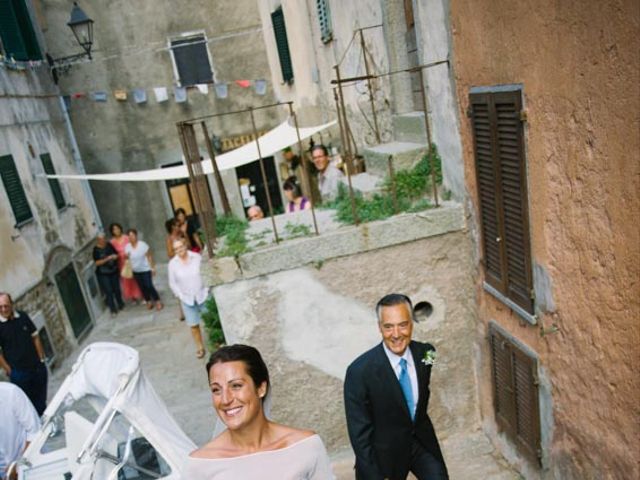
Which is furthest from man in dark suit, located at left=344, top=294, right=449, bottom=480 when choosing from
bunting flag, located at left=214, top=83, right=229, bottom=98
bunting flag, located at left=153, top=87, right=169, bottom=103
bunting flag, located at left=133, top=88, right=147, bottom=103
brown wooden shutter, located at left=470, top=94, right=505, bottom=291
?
bunting flag, located at left=133, top=88, right=147, bottom=103

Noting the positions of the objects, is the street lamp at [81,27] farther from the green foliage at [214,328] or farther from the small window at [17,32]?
the green foliage at [214,328]

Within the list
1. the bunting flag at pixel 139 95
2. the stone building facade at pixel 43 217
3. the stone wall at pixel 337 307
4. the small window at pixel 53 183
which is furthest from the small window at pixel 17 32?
the stone wall at pixel 337 307

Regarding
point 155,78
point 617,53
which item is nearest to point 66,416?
point 617,53

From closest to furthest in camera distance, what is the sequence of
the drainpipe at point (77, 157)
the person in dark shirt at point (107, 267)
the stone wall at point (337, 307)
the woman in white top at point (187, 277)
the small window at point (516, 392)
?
1. the small window at point (516, 392)
2. the stone wall at point (337, 307)
3. the woman in white top at point (187, 277)
4. the person in dark shirt at point (107, 267)
5. the drainpipe at point (77, 157)

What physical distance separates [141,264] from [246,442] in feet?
30.0

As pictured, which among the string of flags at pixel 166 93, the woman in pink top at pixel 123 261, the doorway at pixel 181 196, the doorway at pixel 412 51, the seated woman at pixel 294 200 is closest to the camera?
the doorway at pixel 412 51

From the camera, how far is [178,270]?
7527mm

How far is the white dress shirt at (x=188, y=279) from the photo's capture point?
24.6ft

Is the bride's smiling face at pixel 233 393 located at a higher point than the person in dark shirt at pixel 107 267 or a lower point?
higher

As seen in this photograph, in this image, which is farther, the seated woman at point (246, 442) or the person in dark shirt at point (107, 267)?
the person in dark shirt at point (107, 267)

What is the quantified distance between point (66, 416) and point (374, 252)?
10.2 feet

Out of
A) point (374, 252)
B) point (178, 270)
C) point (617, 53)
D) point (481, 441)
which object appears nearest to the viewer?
point (617, 53)

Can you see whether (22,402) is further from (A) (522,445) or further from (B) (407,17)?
(B) (407,17)

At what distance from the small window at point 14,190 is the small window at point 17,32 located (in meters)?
2.70
